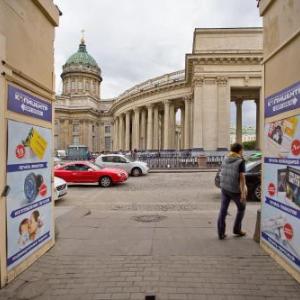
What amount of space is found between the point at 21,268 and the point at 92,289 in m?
1.25

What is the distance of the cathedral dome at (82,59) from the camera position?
101500 millimetres

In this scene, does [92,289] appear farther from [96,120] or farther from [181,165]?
[96,120]

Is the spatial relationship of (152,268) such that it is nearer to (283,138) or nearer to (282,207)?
(282,207)

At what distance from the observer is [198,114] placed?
36.2 m

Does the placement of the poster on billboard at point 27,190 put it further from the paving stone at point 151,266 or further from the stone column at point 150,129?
the stone column at point 150,129

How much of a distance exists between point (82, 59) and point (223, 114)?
77069 mm

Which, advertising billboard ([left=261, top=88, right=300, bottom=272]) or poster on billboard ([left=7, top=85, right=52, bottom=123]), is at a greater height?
poster on billboard ([left=7, top=85, right=52, bottom=123])

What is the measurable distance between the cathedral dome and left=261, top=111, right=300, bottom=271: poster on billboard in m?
101

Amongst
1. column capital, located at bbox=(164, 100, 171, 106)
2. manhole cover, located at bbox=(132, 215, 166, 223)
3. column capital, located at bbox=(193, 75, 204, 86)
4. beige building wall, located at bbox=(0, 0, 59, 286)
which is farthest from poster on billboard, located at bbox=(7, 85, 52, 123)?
column capital, located at bbox=(164, 100, 171, 106)

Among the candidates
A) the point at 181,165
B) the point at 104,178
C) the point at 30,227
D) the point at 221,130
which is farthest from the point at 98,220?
the point at 221,130

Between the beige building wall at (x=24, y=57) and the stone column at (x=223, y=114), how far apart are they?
3093 cm

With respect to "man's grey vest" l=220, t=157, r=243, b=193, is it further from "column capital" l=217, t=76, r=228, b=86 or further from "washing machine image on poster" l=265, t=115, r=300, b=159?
"column capital" l=217, t=76, r=228, b=86

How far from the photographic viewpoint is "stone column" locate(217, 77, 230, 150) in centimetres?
3556

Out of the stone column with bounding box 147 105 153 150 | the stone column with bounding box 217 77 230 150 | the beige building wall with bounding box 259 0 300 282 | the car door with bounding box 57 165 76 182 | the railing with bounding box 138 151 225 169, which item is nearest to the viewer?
the beige building wall with bounding box 259 0 300 282
